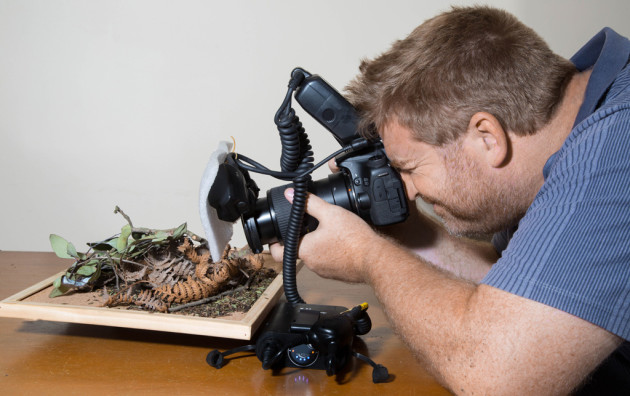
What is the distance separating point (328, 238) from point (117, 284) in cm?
38

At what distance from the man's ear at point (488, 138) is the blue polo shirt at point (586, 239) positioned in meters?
0.14

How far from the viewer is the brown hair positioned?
2.50 feet

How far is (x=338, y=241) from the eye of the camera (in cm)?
87

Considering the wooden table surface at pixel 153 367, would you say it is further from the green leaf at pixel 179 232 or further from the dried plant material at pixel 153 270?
the green leaf at pixel 179 232

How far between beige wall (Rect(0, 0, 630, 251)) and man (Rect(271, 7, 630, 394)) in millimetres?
989

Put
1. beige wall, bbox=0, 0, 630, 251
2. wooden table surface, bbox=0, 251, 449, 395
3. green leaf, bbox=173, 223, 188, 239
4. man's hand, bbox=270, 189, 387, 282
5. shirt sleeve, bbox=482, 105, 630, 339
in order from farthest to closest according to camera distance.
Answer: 1. beige wall, bbox=0, 0, 630, 251
2. green leaf, bbox=173, 223, 188, 239
3. man's hand, bbox=270, 189, 387, 282
4. wooden table surface, bbox=0, 251, 449, 395
5. shirt sleeve, bbox=482, 105, 630, 339

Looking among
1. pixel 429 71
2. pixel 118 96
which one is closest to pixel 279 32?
pixel 118 96

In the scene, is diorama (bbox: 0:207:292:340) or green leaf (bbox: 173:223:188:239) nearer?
diorama (bbox: 0:207:292:340)

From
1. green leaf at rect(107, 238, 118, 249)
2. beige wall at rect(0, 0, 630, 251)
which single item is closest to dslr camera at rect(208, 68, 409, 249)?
green leaf at rect(107, 238, 118, 249)

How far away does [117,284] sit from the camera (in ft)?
2.98

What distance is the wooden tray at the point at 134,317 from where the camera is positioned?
77cm

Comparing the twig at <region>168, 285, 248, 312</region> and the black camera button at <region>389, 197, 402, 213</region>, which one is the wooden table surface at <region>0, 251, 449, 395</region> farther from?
the black camera button at <region>389, 197, 402, 213</region>

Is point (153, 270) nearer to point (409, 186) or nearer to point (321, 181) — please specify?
point (321, 181)

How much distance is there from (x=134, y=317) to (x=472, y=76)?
0.63 meters
